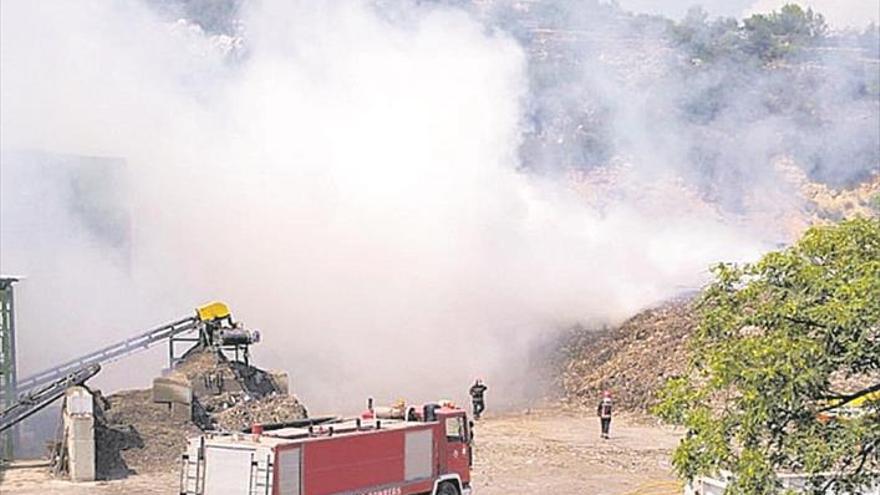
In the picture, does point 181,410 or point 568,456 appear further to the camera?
point 181,410

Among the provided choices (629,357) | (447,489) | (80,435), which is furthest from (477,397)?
(447,489)

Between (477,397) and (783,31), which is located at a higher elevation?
(783,31)

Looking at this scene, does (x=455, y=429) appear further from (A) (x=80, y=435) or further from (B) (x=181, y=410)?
(B) (x=181, y=410)

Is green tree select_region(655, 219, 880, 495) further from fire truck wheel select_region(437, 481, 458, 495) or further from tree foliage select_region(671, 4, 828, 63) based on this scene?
→ tree foliage select_region(671, 4, 828, 63)

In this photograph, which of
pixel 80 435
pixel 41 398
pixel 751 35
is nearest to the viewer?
pixel 80 435

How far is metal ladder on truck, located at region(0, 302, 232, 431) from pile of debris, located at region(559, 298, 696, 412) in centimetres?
1047

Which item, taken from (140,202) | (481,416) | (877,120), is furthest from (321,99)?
(877,120)

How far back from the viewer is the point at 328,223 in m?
36.6

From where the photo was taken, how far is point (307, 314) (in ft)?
116

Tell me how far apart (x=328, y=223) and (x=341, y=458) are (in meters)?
18.8

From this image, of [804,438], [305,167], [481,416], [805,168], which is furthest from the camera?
[805,168]

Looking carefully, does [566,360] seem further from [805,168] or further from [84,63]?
[805,168]

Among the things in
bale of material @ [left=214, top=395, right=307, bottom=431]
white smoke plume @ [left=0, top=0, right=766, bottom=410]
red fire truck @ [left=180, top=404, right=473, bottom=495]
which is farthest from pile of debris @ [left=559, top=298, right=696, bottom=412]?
red fire truck @ [left=180, top=404, right=473, bottom=495]

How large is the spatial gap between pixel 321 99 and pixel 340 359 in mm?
Answer: 8738
